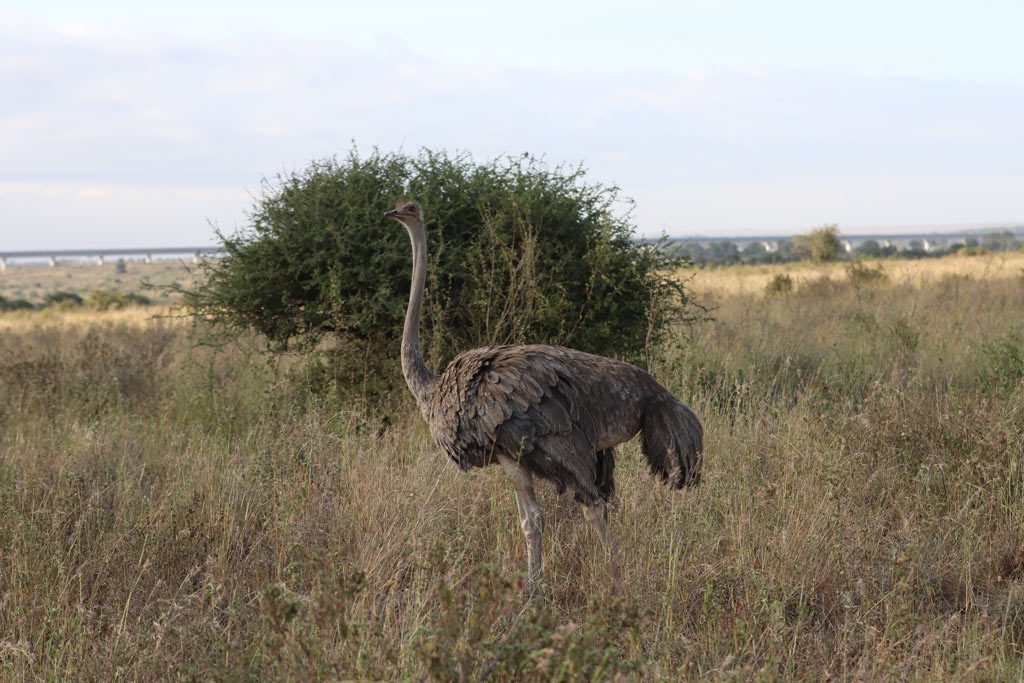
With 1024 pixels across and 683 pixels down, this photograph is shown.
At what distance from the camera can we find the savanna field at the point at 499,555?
362 centimetres

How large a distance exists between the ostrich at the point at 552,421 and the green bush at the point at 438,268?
279 centimetres

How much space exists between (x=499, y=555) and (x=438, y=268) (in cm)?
362

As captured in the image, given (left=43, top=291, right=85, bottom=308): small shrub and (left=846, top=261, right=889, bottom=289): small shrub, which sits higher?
(left=846, top=261, right=889, bottom=289): small shrub

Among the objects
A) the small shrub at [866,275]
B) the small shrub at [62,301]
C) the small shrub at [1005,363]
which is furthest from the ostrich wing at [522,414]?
the small shrub at [62,301]

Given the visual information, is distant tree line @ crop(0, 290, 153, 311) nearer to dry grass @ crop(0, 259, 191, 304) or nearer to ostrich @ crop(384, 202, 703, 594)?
dry grass @ crop(0, 259, 191, 304)

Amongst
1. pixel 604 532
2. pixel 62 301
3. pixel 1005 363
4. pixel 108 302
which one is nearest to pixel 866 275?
pixel 1005 363

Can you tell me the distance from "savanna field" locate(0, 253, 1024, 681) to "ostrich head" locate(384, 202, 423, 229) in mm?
1293

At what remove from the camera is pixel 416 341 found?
18.1 feet

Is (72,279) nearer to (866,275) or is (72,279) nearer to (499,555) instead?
(866,275)

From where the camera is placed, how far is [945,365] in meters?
9.21

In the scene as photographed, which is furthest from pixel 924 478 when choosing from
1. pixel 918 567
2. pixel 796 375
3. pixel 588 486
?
pixel 796 375

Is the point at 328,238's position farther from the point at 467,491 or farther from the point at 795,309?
the point at 795,309

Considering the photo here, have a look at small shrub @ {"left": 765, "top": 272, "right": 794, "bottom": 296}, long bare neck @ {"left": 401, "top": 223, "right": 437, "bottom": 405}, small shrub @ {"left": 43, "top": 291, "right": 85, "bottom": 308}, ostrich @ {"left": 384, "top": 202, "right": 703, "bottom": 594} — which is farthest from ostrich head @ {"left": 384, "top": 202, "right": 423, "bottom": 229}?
small shrub @ {"left": 43, "top": 291, "right": 85, "bottom": 308}

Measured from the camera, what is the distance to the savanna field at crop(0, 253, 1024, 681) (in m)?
3.62
